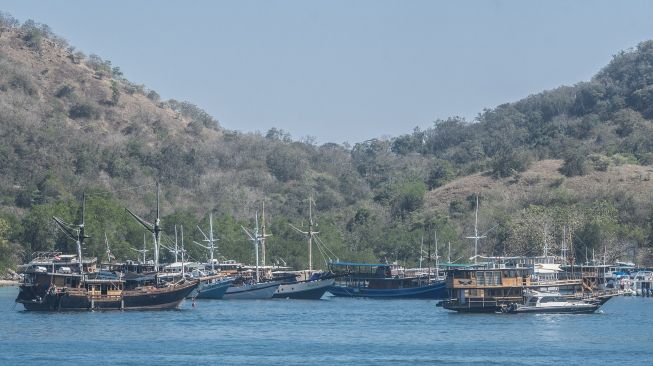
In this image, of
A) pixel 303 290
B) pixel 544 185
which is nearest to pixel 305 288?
pixel 303 290

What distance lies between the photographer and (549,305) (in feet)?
348

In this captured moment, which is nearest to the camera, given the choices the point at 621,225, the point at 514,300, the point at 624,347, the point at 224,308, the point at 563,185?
the point at 624,347

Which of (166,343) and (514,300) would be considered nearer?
(166,343)

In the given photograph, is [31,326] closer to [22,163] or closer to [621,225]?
[621,225]

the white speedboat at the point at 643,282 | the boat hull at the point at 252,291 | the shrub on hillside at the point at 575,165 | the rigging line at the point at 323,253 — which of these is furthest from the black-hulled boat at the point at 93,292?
the shrub on hillside at the point at 575,165

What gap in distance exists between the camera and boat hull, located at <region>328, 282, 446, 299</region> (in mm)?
137000

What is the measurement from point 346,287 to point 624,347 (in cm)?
6450

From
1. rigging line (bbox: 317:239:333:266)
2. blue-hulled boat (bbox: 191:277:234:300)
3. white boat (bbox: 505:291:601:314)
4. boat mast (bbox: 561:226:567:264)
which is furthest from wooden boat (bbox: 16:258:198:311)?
rigging line (bbox: 317:239:333:266)

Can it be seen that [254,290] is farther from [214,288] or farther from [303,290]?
[303,290]

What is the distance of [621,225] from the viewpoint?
159 metres

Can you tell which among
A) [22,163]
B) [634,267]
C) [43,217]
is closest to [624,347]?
[634,267]

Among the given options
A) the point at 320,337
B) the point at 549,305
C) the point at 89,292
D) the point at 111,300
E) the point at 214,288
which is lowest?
the point at 320,337

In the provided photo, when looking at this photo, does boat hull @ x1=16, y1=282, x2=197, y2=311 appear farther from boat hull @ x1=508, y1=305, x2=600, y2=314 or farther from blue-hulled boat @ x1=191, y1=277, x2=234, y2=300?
boat hull @ x1=508, y1=305, x2=600, y2=314

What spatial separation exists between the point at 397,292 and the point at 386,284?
9.02ft
